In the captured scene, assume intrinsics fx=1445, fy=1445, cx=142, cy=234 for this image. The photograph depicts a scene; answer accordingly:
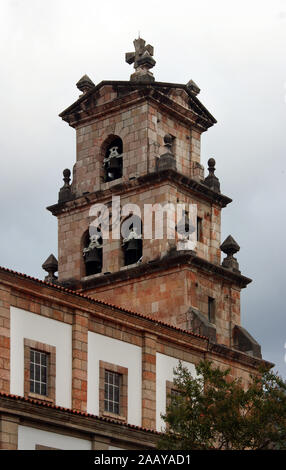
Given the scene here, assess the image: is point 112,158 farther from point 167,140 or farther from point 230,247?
point 230,247

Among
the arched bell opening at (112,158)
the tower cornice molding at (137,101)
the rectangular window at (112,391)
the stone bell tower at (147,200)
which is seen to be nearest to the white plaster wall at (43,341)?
the rectangular window at (112,391)

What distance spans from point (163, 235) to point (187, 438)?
705 inches

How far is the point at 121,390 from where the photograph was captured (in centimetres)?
5412

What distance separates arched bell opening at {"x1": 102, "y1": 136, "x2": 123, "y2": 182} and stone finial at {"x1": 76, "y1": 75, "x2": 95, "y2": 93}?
3245 mm

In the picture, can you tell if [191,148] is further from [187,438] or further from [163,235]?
[187,438]

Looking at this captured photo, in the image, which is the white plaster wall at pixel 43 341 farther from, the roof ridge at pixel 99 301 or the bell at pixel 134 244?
the bell at pixel 134 244

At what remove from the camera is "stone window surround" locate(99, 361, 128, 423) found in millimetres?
52844

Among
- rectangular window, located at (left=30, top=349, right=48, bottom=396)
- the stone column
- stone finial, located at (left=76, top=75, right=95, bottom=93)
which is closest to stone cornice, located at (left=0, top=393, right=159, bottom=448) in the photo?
the stone column

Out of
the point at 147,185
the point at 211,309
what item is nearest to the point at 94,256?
the point at 147,185

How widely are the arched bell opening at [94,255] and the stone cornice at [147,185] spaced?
172cm

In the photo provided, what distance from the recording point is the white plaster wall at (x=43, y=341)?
1950 inches

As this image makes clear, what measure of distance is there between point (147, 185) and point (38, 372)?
16026mm

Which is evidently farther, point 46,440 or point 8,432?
point 46,440

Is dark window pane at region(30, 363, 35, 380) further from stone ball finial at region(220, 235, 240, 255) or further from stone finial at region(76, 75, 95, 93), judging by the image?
stone finial at region(76, 75, 95, 93)
